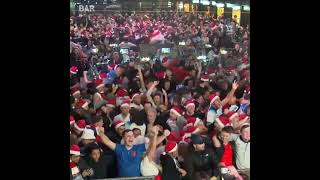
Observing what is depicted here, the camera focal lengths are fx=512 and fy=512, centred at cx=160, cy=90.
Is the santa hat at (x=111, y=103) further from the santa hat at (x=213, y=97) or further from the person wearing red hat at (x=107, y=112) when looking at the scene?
the santa hat at (x=213, y=97)

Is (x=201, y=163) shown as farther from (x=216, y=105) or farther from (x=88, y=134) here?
(x=88, y=134)

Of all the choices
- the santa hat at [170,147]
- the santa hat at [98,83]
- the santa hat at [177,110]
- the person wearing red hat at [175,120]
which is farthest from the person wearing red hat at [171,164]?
the santa hat at [98,83]

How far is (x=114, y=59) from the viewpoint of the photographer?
388 cm

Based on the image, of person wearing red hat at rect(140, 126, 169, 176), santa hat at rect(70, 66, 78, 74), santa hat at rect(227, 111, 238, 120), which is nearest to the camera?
santa hat at rect(70, 66, 78, 74)

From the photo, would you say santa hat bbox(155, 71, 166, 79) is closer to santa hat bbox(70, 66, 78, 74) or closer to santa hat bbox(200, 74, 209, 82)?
santa hat bbox(200, 74, 209, 82)

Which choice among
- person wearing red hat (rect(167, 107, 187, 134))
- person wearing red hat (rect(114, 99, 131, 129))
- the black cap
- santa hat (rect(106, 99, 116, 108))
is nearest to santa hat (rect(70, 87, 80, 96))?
santa hat (rect(106, 99, 116, 108))

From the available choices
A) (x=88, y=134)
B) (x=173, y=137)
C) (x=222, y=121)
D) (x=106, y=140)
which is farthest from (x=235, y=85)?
(x=88, y=134)

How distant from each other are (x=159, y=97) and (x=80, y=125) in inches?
25.0

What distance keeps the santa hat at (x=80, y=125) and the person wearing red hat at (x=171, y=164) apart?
0.63m

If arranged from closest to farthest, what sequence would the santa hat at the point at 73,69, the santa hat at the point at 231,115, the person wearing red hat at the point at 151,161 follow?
the santa hat at the point at 73,69 → the person wearing red hat at the point at 151,161 → the santa hat at the point at 231,115

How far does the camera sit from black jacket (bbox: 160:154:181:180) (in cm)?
391

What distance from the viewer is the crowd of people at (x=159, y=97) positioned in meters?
3.84
